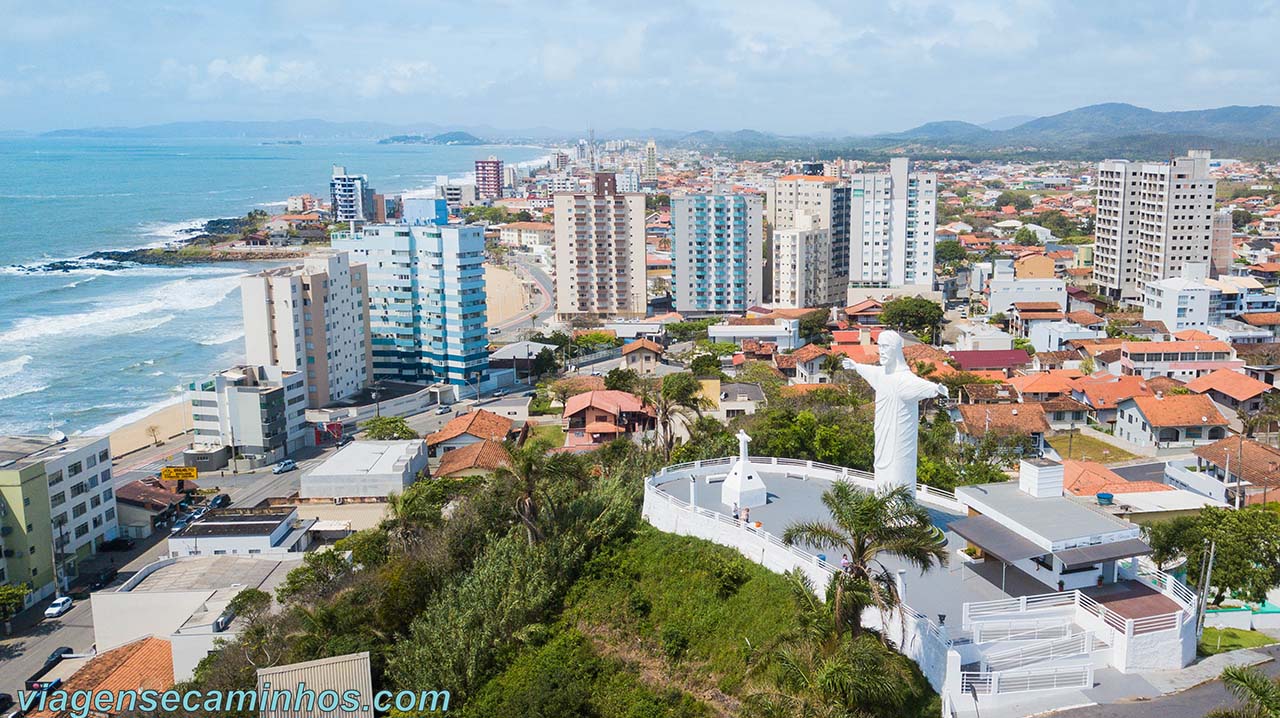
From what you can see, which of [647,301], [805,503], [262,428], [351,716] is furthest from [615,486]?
[647,301]

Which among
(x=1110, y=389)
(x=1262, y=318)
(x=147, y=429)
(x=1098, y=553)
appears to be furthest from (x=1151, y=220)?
(x=147, y=429)

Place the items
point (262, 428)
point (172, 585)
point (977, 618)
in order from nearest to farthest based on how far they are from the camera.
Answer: point (977, 618) → point (172, 585) → point (262, 428)

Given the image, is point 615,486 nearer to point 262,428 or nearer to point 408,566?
point 408,566

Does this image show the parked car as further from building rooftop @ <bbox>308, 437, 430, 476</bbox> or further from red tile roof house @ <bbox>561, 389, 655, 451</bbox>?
red tile roof house @ <bbox>561, 389, 655, 451</bbox>

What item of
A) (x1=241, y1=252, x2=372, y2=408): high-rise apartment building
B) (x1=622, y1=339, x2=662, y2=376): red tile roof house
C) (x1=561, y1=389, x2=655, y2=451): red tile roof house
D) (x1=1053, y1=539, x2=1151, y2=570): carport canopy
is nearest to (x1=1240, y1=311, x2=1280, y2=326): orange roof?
(x1=622, y1=339, x2=662, y2=376): red tile roof house

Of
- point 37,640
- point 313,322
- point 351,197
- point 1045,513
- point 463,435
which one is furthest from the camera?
point 351,197

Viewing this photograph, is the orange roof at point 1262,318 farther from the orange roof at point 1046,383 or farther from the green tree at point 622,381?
the green tree at point 622,381

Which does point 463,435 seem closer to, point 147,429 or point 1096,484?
point 147,429
